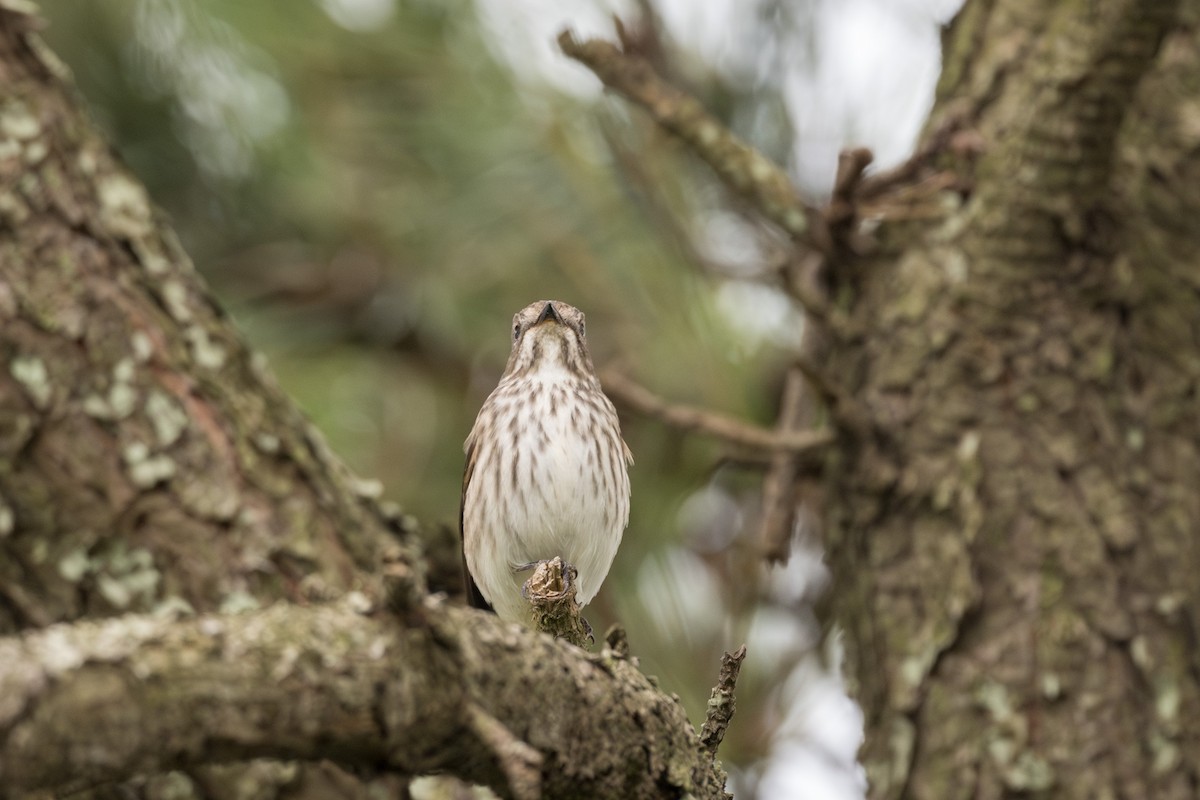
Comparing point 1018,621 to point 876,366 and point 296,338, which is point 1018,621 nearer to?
point 876,366

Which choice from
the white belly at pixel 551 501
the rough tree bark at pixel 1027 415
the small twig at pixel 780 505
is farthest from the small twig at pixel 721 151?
the white belly at pixel 551 501

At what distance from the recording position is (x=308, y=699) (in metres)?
1.97

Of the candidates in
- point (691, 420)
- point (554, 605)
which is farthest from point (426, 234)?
point (554, 605)

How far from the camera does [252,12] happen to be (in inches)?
209

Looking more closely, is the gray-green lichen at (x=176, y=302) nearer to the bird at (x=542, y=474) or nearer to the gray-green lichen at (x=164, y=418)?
the gray-green lichen at (x=164, y=418)

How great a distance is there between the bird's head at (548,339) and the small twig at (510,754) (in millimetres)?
2483

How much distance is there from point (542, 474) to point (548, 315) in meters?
0.52

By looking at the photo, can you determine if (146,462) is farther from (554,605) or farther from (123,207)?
(554,605)

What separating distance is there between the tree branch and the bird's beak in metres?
2.05

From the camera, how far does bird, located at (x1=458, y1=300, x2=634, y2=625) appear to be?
429cm

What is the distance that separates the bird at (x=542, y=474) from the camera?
4.29 meters

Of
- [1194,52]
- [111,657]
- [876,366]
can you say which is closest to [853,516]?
[876,366]

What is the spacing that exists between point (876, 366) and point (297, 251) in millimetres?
2378

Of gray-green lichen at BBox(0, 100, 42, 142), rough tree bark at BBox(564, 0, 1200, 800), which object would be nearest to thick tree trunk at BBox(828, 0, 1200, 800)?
rough tree bark at BBox(564, 0, 1200, 800)
